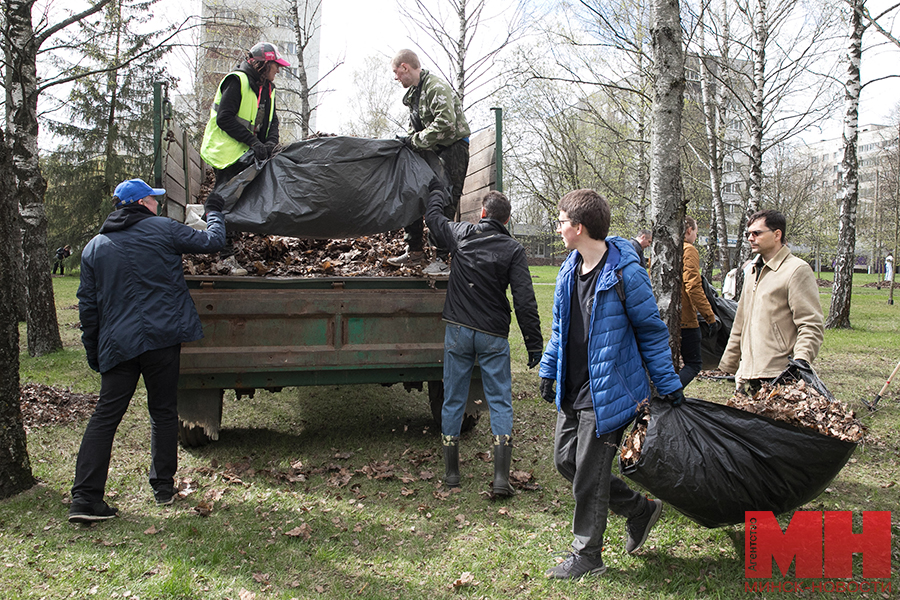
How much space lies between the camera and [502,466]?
395 centimetres

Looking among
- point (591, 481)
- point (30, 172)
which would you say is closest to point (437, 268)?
point (591, 481)

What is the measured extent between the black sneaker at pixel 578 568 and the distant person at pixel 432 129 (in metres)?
2.38

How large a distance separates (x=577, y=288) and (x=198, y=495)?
2807mm

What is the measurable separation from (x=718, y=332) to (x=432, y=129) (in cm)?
425

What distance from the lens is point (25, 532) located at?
3.31m

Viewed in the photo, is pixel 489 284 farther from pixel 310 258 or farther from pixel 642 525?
pixel 310 258

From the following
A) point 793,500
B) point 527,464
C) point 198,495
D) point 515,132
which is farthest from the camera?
point 515,132

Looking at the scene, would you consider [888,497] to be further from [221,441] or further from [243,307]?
[221,441]

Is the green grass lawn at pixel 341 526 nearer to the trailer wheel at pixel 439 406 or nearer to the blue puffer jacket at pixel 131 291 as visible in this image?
the trailer wheel at pixel 439 406

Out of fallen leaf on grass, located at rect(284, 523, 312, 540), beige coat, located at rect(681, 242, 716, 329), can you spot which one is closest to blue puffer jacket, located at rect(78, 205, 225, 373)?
fallen leaf on grass, located at rect(284, 523, 312, 540)

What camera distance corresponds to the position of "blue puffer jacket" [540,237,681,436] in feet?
9.05

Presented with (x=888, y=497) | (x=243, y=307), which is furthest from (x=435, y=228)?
(x=888, y=497)

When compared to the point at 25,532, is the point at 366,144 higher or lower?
higher

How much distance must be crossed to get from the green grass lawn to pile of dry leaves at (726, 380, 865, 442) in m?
0.78
